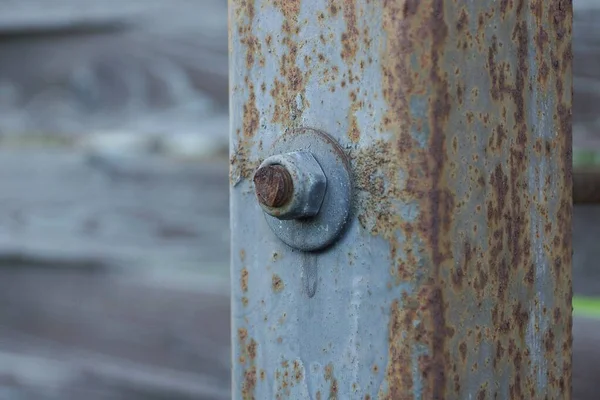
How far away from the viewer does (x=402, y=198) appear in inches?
14.2

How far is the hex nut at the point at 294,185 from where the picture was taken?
377 millimetres

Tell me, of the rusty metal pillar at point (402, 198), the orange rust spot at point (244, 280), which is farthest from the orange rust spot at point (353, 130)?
the orange rust spot at point (244, 280)

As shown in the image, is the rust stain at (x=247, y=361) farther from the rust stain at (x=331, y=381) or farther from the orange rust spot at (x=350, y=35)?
the orange rust spot at (x=350, y=35)

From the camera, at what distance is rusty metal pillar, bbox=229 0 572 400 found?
0.36m

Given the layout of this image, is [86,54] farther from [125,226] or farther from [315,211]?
[315,211]

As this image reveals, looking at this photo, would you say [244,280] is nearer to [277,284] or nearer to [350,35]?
[277,284]

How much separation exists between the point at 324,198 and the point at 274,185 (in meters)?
0.03

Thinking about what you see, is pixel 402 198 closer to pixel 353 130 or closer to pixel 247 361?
pixel 353 130

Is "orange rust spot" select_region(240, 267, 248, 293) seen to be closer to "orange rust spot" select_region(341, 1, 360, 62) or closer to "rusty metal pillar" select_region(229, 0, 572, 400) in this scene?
"rusty metal pillar" select_region(229, 0, 572, 400)

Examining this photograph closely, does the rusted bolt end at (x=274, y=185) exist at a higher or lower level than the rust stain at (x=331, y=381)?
higher

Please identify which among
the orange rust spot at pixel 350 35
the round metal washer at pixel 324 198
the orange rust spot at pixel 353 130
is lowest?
the round metal washer at pixel 324 198

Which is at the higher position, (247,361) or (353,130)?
(353,130)

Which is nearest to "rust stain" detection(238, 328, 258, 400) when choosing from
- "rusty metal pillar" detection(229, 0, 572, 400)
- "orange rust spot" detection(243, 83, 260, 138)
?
"rusty metal pillar" detection(229, 0, 572, 400)

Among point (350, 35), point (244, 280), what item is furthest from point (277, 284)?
point (350, 35)
